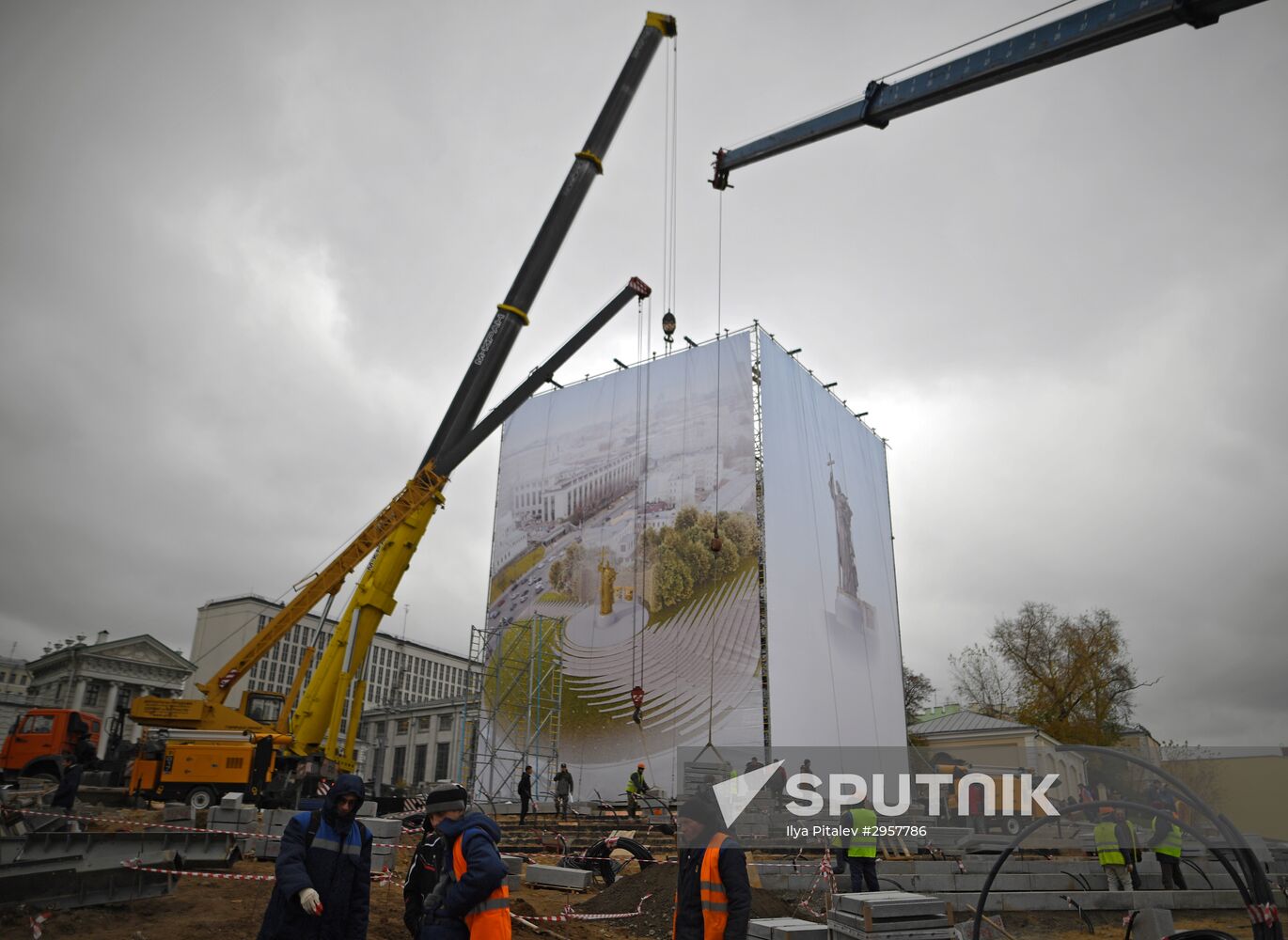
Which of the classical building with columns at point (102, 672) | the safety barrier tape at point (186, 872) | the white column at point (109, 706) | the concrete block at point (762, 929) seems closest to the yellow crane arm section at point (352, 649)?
the safety barrier tape at point (186, 872)

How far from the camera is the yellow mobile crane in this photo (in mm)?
15656

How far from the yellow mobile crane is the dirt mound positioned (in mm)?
7659

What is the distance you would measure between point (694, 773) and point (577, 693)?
9599 mm

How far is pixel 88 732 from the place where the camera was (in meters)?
20.1

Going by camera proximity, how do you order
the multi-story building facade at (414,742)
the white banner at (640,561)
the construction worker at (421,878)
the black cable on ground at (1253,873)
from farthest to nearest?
the multi-story building facade at (414,742)
the white banner at (640,561)
the construction worker at (421,878)
the black cable on ground at (1253,873)

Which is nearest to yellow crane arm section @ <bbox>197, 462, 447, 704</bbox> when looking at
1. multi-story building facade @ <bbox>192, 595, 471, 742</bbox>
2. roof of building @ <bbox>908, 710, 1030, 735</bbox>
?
roof of building @ <bbox>908, 710, 1030, 735</bbox>

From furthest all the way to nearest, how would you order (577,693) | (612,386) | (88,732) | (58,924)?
(612,386) < (577,693) < (88,732) < (58,924)

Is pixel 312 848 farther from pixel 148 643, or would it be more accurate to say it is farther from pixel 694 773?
pixel 148 643

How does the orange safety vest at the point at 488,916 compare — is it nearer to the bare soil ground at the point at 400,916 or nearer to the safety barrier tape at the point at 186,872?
the bare soil ground at the point at 400,916

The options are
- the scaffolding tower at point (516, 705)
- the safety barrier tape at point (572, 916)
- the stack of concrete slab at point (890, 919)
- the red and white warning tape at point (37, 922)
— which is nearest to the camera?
the stack of concrete slab at point (890, 919)

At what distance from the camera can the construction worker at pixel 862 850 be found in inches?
352

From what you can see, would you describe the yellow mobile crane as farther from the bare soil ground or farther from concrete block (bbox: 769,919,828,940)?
concrete block (bbox: 769,919,828,940)

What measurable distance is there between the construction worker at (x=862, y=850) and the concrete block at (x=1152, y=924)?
3.25 m

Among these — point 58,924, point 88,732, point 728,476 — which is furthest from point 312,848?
point 728,476
